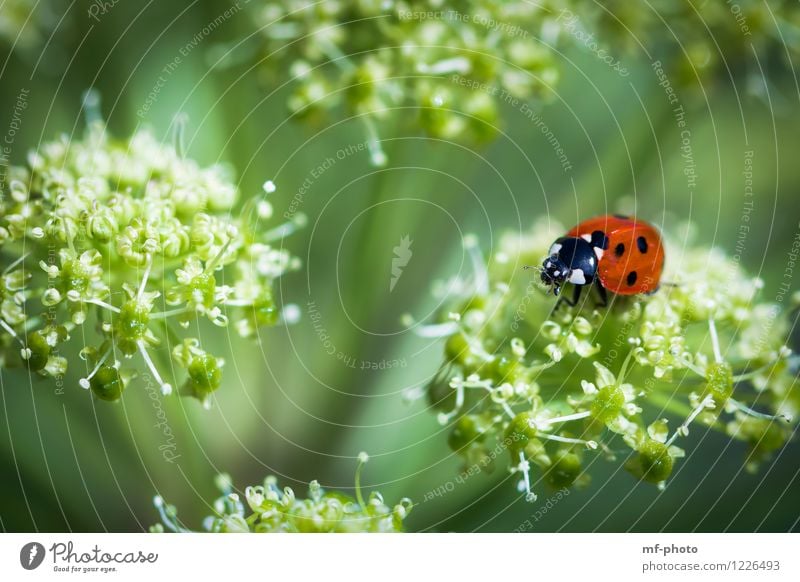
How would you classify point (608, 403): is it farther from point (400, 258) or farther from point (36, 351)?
point (36, 351)

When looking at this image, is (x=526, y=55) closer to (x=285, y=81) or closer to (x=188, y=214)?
(x=285, y=81)

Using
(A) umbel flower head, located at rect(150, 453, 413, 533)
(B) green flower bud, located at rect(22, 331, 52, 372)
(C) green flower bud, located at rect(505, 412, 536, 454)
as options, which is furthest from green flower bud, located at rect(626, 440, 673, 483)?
(B) green flower bud, located at rect(22, 331, 52, 372)

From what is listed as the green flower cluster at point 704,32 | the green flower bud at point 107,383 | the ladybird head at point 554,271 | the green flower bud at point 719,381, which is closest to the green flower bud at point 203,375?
the green flower bud at point 107,383

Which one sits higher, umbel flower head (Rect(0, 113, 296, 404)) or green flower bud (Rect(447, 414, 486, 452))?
umbel flower head (Rect(0, 113, 296, 404))

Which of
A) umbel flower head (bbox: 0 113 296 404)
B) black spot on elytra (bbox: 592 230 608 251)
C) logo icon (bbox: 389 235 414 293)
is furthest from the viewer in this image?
logo icon (bbox: 389 235 414 293)
